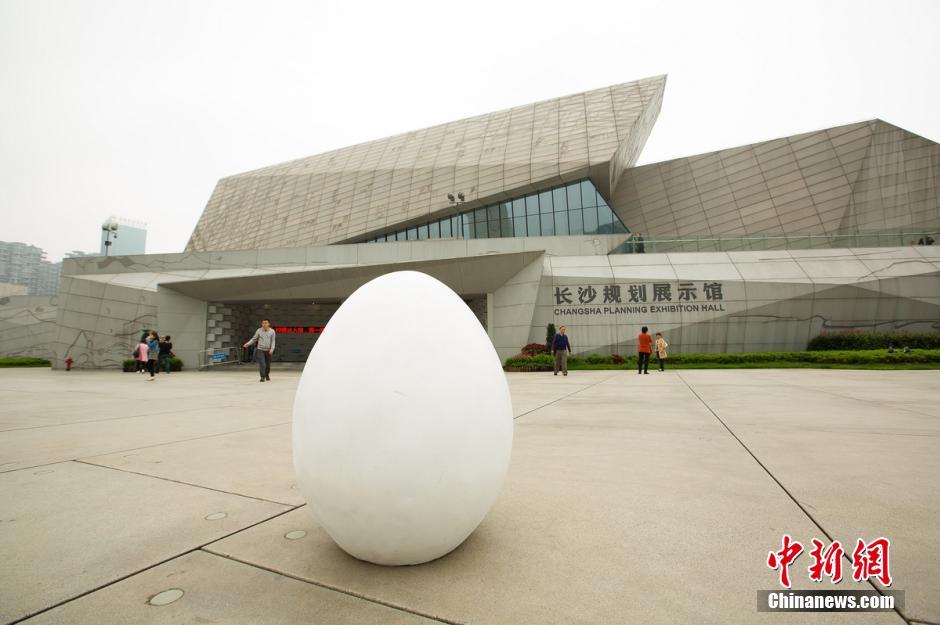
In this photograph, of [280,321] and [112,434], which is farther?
[280,321]

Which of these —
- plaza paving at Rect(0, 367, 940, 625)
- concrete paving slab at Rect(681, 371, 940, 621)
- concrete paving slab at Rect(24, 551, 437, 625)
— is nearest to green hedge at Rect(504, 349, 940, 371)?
concrete paving slab at Rect(681, 371, 940, 621)

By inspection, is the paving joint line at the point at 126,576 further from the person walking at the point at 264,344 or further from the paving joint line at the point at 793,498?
the person walking at the point at 264,344

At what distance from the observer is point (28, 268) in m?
85.0

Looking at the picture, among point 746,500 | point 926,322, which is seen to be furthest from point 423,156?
point 746,500

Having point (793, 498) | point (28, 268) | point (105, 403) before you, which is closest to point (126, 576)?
point (793, 498)

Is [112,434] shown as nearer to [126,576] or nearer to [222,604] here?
[126,576]

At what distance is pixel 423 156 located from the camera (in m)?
32.9

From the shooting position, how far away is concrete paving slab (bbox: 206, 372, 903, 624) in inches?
65.4

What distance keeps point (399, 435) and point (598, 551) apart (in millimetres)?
1144

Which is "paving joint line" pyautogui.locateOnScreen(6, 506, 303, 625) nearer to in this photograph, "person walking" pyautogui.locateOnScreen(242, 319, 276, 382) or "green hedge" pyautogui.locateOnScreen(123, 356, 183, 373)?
"person walking" pyautogui.locateOnScreen(242, 319, 276, 382)

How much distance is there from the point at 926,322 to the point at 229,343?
105 feet

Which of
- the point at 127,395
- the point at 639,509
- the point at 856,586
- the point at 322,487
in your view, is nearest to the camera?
the point at 856,586

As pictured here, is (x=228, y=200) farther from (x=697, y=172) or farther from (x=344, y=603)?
(x=344, y=603)

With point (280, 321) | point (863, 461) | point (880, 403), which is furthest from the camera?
point (280, 321)
